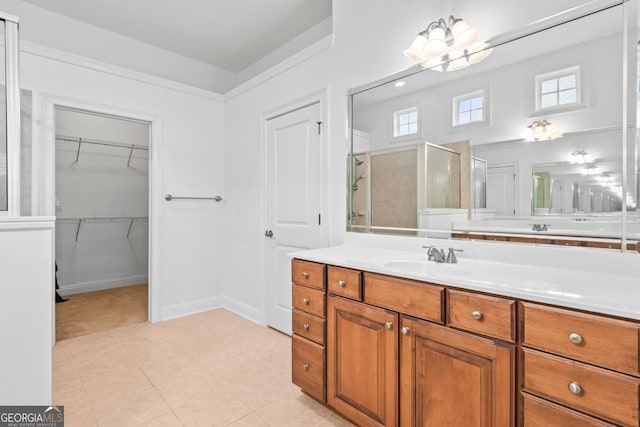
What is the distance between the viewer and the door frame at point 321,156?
2.54 metres

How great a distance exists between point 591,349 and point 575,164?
870 mm

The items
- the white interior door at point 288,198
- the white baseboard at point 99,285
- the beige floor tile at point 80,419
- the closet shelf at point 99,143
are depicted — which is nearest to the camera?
the beige floor tile at point 80,419

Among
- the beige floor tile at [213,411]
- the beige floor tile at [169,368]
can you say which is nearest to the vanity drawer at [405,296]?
the beige floor tile at [213,411]

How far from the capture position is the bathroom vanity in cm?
93

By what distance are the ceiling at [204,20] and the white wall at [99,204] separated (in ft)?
3.85

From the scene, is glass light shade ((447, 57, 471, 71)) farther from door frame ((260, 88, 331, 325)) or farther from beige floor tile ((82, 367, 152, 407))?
beige floor tile ((82, 367, 152, 407))

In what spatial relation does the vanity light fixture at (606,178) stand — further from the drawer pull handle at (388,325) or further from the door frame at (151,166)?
the door frame at (151,166)

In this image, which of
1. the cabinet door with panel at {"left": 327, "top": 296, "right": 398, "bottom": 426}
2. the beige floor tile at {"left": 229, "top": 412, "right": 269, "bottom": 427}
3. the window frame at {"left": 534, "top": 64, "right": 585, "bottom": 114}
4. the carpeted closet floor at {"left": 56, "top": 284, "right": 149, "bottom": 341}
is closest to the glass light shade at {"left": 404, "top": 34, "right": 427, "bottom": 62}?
the window frame at {"left": 534, "top": 64, "right": 585, "bottom": 114}

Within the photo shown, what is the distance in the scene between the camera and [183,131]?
3.38m

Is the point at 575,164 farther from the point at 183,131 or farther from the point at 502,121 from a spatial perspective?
the point at 183,131

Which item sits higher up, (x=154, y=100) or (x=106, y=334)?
(x=154, y=100)

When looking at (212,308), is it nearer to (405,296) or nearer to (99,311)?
(99,311)

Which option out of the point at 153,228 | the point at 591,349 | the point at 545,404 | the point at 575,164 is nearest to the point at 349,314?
the point at 545,404

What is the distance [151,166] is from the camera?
321 centimetres
